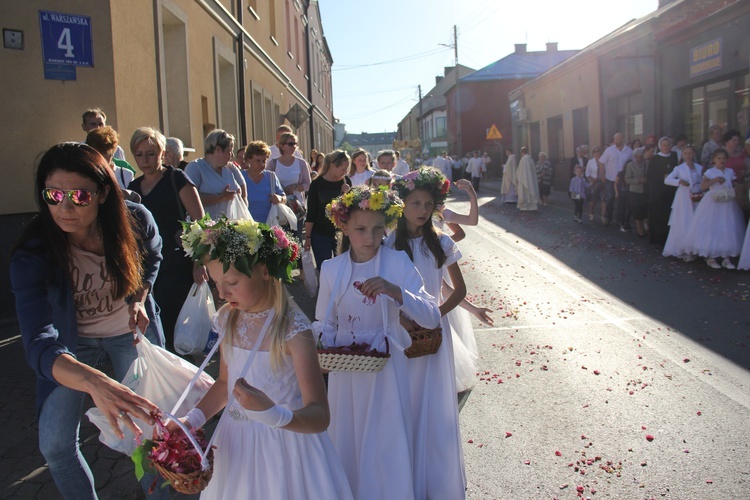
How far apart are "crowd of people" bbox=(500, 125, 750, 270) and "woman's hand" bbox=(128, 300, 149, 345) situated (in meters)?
9.37

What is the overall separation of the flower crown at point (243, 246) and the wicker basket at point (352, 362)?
2.30 feet

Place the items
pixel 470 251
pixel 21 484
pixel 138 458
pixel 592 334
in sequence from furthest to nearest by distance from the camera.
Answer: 1. pixel 470 251
2. pixel 592 334
3. pixel 21 484
4. pixel 138 458

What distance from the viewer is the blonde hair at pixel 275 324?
2408 millimetres

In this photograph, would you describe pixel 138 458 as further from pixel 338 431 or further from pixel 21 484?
pixel 21 484

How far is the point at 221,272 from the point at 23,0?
750 cm

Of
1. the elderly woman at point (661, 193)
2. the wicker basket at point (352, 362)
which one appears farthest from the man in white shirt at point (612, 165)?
the wicker basket at point (352, 362)

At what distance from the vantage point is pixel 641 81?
68.2 ft

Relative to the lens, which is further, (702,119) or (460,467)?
(702,119)

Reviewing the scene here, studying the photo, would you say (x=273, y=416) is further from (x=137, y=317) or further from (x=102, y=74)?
(x=102, y=74)

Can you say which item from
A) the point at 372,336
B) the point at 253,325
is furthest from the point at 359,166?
the point at 253,325

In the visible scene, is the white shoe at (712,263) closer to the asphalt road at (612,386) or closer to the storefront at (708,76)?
the asphalt road at (612,386)

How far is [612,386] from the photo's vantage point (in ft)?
17.5

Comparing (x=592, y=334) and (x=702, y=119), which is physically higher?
(x=702, y=119)

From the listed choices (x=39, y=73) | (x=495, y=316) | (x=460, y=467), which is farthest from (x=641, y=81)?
(x=460, y=467)
